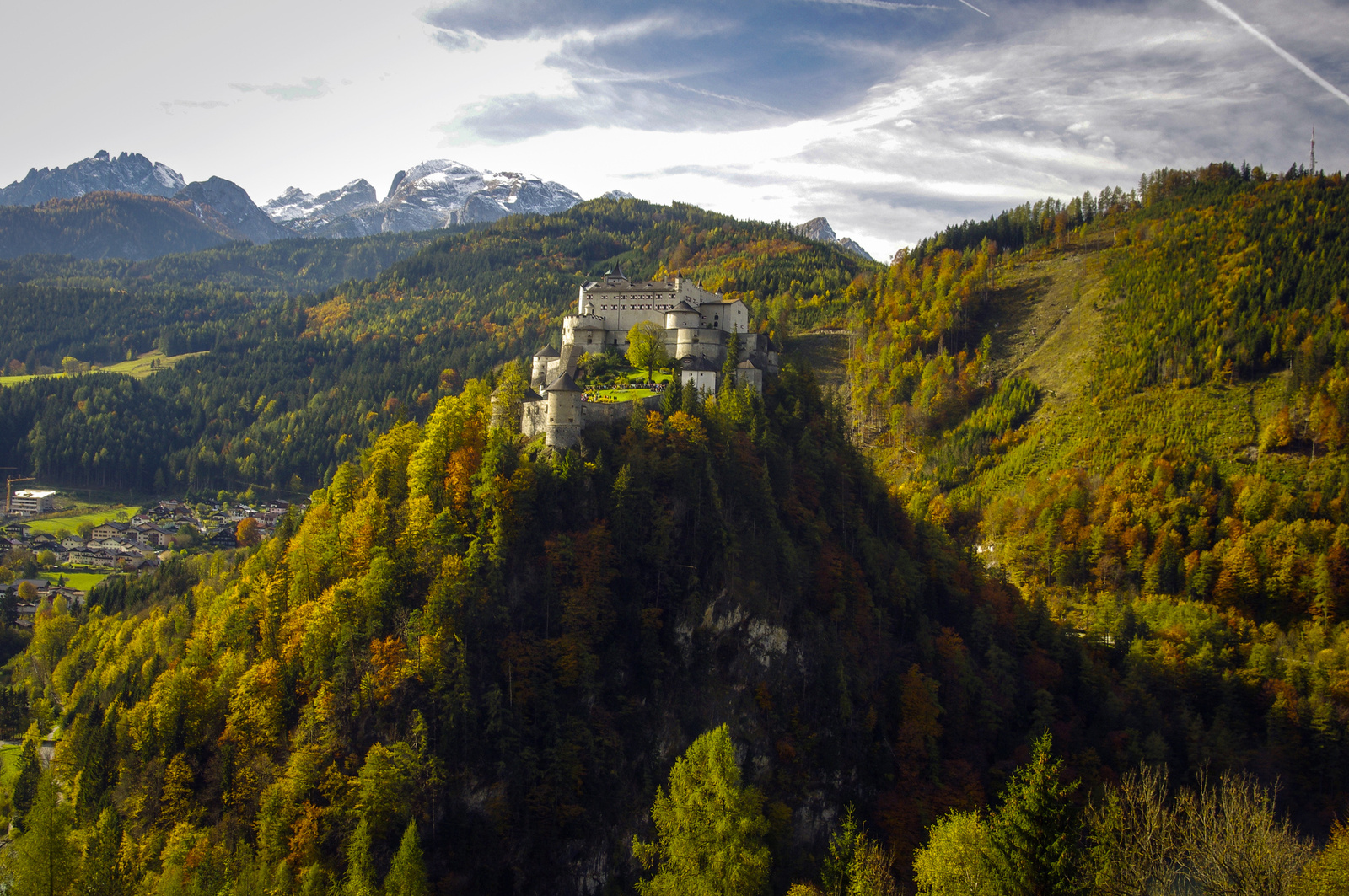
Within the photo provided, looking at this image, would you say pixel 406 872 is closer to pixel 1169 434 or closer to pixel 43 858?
pixel 43 858

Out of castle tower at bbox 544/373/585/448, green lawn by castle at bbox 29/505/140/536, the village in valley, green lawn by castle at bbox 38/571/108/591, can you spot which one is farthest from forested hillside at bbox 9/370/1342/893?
green lawn by castle at bbox 29/505/140/536

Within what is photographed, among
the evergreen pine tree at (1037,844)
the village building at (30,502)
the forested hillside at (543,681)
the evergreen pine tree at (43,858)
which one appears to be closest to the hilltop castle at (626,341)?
the forested hillside at (543,681)

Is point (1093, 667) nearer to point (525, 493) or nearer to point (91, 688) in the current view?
point (525, 493)

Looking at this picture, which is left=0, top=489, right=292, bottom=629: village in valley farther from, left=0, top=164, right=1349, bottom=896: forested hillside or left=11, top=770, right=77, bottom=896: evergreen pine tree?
left=11, top=770, right=77, bottom=896: evergreen pine tree

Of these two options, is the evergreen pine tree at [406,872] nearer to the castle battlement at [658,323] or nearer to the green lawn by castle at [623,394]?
the green lawn by castle at [623,394]

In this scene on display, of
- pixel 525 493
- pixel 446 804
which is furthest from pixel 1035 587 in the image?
pixel 446 804
